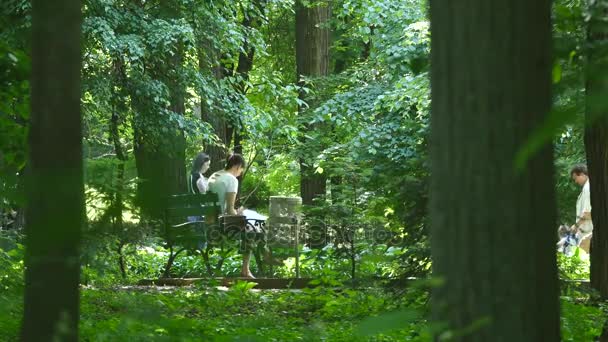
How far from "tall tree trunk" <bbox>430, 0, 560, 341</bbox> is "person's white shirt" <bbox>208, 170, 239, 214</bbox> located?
40.8ft

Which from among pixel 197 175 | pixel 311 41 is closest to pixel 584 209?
pixel 197 175

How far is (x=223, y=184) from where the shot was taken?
48.2ft

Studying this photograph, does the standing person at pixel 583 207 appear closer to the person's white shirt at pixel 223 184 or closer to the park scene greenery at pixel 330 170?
the park scene greenery at pixel 330 170

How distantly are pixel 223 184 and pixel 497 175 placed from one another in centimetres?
1260

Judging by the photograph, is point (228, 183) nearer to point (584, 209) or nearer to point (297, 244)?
point (297, 244)

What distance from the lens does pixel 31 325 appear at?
272 centimetres

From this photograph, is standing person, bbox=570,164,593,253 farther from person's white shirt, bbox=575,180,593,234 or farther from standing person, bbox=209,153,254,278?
standing person, bbox=209,153,254,278

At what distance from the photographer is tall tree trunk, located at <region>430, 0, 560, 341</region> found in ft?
7.10

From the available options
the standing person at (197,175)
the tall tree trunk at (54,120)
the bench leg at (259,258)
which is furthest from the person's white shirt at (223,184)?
the tall tree trunk at (54,120)

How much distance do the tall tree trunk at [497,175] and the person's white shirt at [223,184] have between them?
1244cm

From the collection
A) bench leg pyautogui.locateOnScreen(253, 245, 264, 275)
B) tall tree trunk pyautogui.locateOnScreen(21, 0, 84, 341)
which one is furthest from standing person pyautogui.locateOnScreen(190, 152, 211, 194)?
tall tree trunk pyautogui.locateOnScreen(21, 0, 84, 341)

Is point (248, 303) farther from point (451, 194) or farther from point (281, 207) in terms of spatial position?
point (451, 194)

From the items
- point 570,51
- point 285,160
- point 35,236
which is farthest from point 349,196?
point 285,160

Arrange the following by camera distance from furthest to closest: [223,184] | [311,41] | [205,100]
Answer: [311,41] → [205,100] → [223,184]
